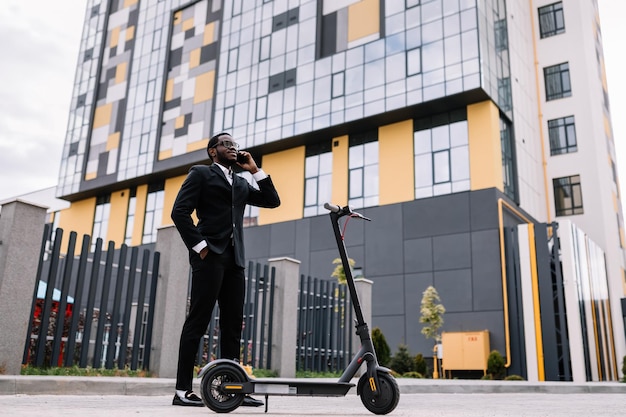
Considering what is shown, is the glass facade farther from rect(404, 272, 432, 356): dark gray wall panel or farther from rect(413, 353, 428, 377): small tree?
rect(413, 353, 428, 377): small tree

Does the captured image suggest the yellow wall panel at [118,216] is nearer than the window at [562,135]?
No

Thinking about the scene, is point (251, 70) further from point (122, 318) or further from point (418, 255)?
point (122, 318)

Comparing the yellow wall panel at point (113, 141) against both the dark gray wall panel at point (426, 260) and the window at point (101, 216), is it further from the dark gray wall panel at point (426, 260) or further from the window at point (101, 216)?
the dark gray wall panel at point (426, 260)

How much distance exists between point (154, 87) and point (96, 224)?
946 cm

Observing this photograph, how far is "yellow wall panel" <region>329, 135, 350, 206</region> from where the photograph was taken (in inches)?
1035

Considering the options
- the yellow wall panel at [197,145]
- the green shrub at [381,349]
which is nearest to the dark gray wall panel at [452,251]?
the green shrub at [381,349]

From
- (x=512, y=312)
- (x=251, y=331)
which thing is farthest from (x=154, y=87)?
(x=251, y=331)

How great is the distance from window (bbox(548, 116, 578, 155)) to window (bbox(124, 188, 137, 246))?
23.6 metres

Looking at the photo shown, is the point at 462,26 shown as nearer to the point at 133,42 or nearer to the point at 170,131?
the point at 170,131

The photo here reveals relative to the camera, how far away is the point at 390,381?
145 inches

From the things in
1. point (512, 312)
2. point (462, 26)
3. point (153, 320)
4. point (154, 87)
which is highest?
point (154, 87)

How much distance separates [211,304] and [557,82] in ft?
97.3

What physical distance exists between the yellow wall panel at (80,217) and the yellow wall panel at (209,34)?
41.0 ft

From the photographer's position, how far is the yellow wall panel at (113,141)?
35.1m
